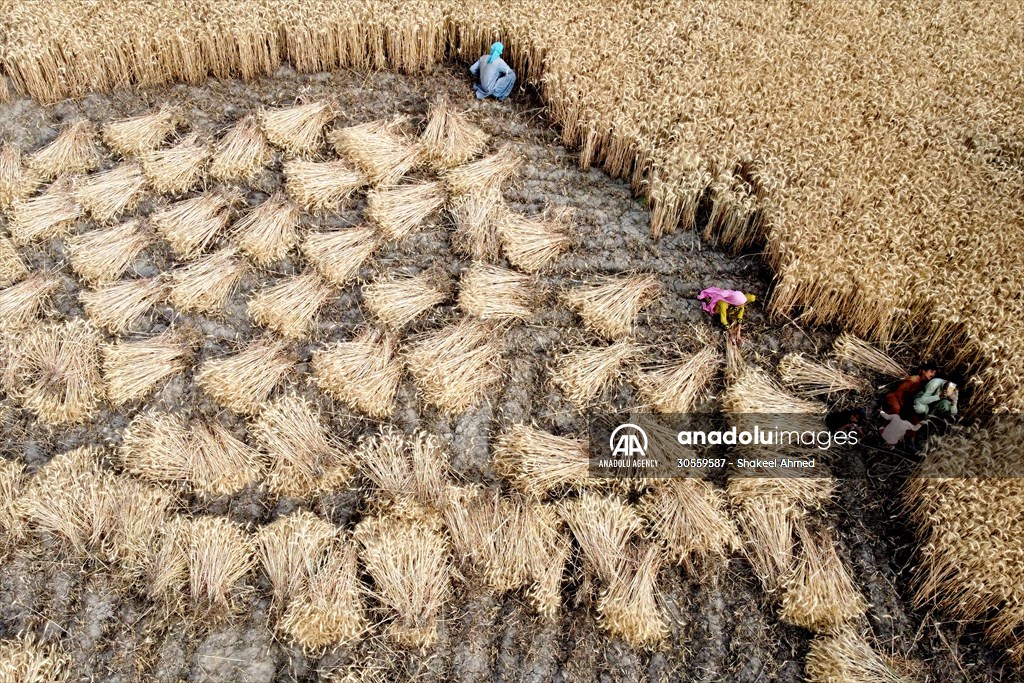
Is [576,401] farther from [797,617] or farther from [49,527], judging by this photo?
[49,527]

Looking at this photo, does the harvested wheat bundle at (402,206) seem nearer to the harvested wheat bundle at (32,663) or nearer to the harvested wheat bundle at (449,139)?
the harvested wheat bundle at (449,139)

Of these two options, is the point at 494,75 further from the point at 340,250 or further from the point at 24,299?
the point at 24,299

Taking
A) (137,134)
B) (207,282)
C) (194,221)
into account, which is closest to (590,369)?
(207,282)

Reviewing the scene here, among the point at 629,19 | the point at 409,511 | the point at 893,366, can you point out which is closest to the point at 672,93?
the point at 629,19

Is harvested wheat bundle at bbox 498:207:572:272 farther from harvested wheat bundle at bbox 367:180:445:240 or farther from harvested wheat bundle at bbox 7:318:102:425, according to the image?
harvested wheat bundle at bbox 7:318:102:425

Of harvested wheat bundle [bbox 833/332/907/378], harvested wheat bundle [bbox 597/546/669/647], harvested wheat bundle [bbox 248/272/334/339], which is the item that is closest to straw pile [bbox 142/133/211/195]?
harvested wheat bundle [bbox 248/272/334/339]

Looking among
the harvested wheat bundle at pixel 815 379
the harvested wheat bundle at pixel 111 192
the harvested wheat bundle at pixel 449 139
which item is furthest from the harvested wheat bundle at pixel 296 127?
the harvested wheat bundle at pixel 815 379
